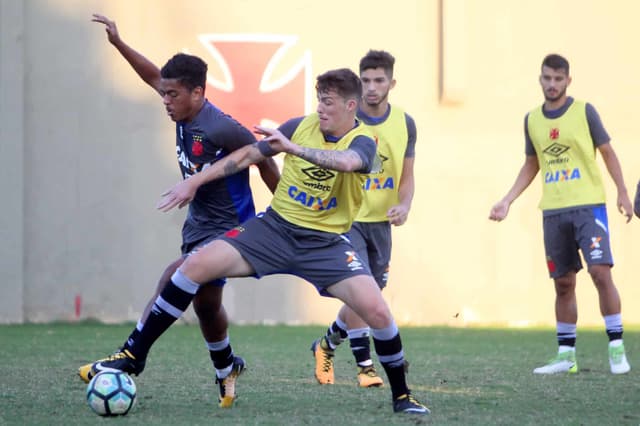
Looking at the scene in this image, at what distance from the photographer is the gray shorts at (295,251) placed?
17.9ft

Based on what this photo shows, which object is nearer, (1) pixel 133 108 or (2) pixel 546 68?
(2) pixel 546 68

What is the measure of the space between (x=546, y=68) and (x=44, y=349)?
Answer: 188 inches

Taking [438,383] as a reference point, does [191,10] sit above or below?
above

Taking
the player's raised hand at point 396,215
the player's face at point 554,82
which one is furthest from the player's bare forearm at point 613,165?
the player's raised hand at point 396,215

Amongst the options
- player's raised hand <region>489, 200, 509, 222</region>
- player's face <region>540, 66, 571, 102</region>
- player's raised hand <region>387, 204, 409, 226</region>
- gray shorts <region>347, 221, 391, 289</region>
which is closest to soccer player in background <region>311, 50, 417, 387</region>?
gray shorts <region>347, 221, 391, 289</region>

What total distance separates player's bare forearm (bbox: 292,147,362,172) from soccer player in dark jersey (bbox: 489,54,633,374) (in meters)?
2.87

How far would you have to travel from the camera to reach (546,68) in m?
7.99

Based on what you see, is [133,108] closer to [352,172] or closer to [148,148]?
[148,148]

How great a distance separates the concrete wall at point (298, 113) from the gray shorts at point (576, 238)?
5.02 m

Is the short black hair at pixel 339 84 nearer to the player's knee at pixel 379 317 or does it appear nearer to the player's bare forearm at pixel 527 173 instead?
the player's knee at pixel 379 317

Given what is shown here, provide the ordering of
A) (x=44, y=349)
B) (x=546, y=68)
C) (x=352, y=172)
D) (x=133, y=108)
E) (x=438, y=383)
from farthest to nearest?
(x=133, y=108) → (x=44, y=349) → (x=546, y=68) → (x=438, y=383) → (x=352, y=172)

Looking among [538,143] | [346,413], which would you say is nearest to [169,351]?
[538,143]

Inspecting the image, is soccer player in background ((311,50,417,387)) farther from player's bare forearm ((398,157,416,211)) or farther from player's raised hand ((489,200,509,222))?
player's raised hand ((489,200,509,222))

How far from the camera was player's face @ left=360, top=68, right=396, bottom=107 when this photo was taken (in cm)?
717
